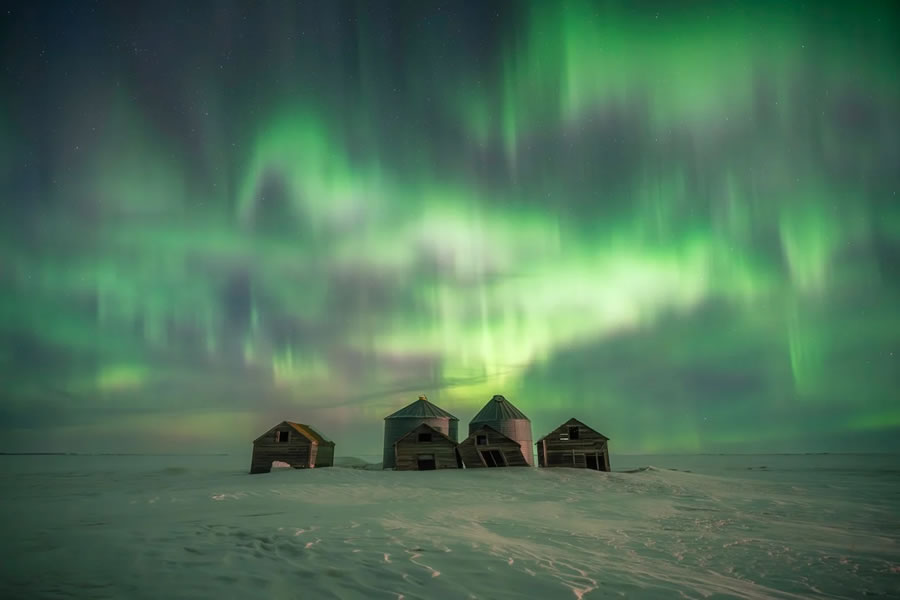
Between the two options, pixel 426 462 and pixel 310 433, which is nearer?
pixel 426 462

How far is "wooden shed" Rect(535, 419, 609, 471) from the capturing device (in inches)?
1766

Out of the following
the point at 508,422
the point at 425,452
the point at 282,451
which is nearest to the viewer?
the point at 425,452

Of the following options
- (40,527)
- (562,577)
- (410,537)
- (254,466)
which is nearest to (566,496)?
(410,537)

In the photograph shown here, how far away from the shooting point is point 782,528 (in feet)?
57.3

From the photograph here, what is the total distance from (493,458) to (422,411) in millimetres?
10207

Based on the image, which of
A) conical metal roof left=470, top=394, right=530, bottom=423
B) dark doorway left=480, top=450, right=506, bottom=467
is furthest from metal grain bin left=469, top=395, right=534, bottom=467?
dark doorway left=480, top=450, right=506, bottom=467

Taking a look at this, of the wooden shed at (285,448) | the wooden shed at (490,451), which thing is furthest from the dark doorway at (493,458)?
the wooden shed at (285,448)

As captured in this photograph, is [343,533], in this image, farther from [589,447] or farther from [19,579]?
[589,447]

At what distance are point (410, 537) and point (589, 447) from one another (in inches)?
1397

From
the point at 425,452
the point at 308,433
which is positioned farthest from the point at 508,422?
the point at 308,433

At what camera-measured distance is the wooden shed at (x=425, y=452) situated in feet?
145

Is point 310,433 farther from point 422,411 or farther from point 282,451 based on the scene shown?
point 422,411

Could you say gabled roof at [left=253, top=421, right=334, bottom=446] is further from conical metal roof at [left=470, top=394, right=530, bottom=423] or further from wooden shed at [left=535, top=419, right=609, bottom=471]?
wooden shed at [left=535, top=419, right=609, bottom=471]

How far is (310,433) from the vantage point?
162 ft
